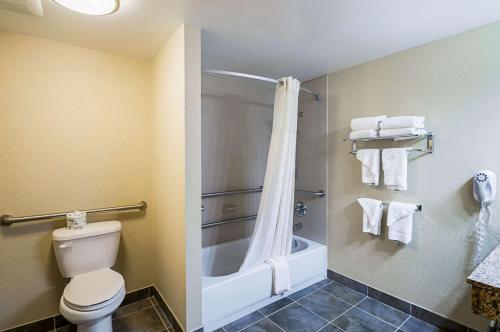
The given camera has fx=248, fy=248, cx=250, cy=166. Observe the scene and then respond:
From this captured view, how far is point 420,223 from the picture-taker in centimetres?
192

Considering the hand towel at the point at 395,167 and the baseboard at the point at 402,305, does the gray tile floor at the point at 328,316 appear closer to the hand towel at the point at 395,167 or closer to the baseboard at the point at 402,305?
the baseboard at the point at 402,305

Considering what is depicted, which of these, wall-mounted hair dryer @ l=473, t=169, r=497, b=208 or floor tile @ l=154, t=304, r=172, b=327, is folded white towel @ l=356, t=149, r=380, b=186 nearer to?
wall-mounted hair dryer @ l=473, t=169, r=497, b=208

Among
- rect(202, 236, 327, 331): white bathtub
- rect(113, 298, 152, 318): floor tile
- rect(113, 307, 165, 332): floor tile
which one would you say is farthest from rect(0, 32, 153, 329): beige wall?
rect(202, 236, 327, 331): white bathtub

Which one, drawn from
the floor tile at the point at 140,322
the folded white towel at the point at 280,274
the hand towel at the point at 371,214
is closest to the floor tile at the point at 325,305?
the folded white towel at the point at 280,274

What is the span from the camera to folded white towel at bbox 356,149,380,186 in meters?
2.05

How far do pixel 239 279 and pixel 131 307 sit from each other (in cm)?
101

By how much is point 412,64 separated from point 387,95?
0.27m

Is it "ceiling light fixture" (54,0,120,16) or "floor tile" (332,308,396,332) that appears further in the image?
"floor tile" (332,308,396,332)

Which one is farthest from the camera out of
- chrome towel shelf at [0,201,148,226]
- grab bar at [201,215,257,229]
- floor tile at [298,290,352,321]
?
grab bar at [201,215,257,229]

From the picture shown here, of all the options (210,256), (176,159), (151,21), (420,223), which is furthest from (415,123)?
(210,256)

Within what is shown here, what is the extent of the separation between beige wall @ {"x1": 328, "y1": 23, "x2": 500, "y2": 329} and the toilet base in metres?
2.07

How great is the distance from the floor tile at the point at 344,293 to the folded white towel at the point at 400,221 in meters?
0.68

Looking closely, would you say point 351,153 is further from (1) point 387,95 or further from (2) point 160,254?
(2) point 160,254

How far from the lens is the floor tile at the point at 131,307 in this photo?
2.03m
